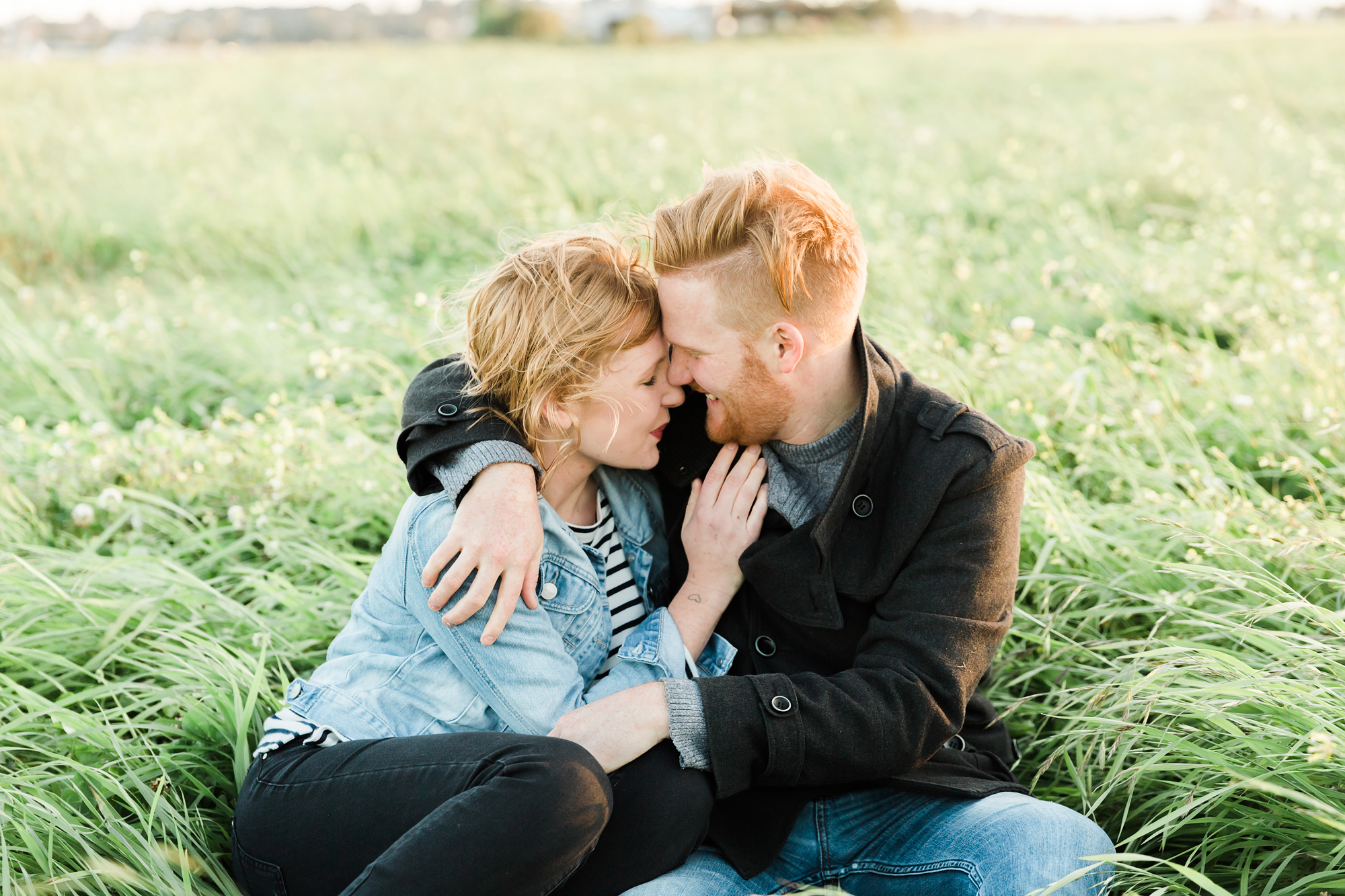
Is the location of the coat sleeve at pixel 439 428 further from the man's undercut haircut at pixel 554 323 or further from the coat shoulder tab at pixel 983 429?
the coat shoulder tab at pixel 983 429

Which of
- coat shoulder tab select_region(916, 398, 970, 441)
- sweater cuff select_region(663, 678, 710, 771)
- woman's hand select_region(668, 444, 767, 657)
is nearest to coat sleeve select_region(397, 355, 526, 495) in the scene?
woman's hand select_region(668, 444, 767, 657)

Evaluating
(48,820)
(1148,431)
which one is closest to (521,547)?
(48,820)

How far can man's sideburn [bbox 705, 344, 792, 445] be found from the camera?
2.30 metres

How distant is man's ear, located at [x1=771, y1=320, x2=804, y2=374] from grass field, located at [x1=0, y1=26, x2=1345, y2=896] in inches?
38.9

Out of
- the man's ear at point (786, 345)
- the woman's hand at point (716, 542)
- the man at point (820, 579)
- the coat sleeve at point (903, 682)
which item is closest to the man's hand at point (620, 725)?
the man at point (820, 579)

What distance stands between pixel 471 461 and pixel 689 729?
0.77 m

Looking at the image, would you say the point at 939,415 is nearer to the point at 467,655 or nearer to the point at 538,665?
the point at 538,665

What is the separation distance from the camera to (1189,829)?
7.08 feet

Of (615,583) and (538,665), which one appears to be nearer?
(538,665)

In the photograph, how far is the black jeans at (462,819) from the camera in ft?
5.66

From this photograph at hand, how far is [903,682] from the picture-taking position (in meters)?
2.00

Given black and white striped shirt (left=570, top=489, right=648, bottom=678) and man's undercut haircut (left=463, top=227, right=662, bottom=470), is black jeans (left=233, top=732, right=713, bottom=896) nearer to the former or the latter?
black and white striped shirt (left=570, top=489, right=648, bottom=678)

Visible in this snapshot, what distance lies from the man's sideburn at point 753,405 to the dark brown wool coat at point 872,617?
0.22 m

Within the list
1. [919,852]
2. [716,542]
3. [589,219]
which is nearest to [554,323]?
[716,542]
